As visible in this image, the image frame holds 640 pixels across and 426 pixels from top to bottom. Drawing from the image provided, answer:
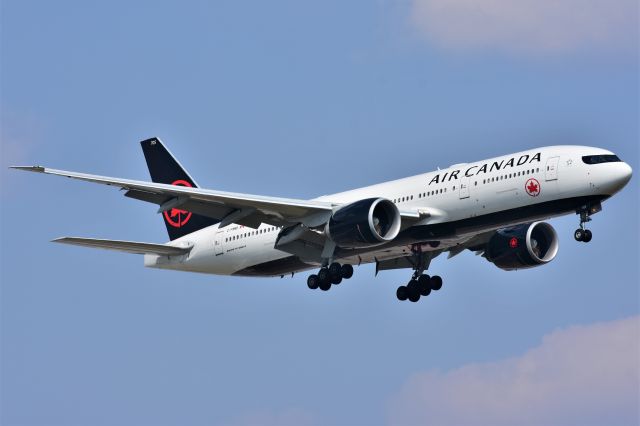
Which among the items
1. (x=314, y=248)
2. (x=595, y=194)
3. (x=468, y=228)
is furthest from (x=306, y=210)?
(x=595, y=194)

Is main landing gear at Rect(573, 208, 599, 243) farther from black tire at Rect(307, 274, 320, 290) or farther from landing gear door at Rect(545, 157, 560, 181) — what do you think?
black tire at Rect(307, 274, 320, 290)

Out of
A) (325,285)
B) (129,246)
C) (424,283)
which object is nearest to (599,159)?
(424,283)

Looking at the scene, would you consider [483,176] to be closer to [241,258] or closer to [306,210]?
[306,210]

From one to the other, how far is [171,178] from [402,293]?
12463 millimetres

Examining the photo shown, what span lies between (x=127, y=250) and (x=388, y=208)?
38.9 ft

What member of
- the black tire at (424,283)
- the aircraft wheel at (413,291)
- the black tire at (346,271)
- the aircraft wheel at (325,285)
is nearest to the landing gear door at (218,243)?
the aircraft wheel at (325,285)

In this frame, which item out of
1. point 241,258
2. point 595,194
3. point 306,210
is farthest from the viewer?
point 241,258

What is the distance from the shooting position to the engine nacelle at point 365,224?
179 ft

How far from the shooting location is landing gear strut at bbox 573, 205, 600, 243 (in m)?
52.8

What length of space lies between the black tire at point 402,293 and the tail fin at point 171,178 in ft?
27.8

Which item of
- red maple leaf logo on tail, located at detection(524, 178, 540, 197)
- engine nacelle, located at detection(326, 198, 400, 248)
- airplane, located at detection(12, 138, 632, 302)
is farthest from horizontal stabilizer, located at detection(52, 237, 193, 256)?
red maple leaf logo on tail, located at detection(524, 178, 540, 197)

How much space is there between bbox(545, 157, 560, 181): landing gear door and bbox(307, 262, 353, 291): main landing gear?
30.8ft

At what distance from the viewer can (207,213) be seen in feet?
187

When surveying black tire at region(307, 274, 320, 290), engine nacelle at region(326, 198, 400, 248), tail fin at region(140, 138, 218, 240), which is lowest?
black tire at region(307, 274, 320, 290)
